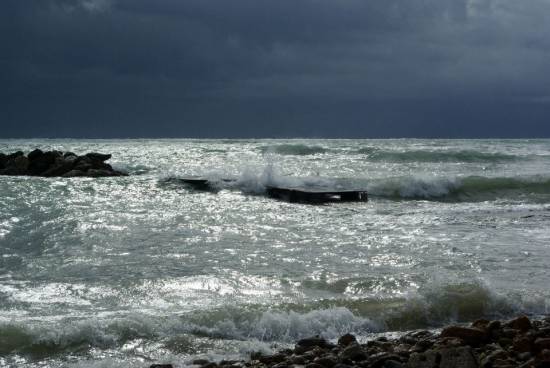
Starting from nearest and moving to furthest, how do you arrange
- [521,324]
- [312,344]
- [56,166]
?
[312,344]
[521,324]
[56,166]

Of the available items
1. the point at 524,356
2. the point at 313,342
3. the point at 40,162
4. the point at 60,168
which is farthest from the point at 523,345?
the point at 40,162

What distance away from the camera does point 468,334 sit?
5.84 m

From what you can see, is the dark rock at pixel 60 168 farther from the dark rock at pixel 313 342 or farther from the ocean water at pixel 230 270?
the dark rock at pixel 313 342

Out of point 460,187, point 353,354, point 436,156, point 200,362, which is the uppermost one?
point 436,156

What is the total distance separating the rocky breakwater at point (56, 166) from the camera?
2177cm

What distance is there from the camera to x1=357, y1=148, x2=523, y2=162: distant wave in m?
33.0

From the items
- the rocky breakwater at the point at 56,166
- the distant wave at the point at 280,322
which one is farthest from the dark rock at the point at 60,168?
the distant wave at the point at 280,322

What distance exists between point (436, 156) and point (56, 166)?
748 inches

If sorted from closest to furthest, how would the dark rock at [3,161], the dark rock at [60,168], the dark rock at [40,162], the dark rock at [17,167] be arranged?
the dark rock at [60,168] → the dark rock at [40,162] → the dark rock at [17,167] → the dark rock at [3,161]

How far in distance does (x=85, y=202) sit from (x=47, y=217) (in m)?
2.18

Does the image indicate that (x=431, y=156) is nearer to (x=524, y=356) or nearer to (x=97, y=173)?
(x=97, y=173)

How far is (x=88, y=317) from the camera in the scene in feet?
22.2

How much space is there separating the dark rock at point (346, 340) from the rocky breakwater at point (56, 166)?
16.5 m

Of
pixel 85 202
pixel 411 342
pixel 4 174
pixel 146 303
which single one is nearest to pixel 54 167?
pixel 4 174
